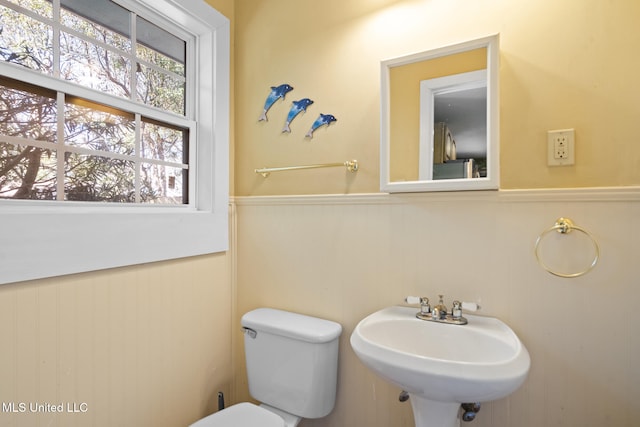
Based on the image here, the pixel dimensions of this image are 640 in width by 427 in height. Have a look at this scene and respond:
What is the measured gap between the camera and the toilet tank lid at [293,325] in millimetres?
1307

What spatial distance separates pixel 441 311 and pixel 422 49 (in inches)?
38.8

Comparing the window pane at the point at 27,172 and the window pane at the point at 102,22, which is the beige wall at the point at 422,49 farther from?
the window pane at the point at 27,172

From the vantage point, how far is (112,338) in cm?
117

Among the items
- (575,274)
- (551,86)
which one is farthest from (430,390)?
(551,86)

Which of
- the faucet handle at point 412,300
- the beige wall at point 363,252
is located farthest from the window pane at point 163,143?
the faucet handle at point 412,300

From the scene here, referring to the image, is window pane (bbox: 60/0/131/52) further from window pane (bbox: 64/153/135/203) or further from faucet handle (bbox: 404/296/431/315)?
faucet handle (bbox: 404/296/431/315)

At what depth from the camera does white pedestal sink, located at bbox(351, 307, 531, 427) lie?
0.80 metres

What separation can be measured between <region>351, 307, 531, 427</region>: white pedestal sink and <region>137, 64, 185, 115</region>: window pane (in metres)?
1.28

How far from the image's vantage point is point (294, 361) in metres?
1.34

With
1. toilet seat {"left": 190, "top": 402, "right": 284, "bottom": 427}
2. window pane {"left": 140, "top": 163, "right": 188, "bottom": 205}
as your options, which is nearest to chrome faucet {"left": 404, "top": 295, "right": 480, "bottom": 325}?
toilet seat {"left": 190, "top": 402, "right": 284, "bottom": 427}

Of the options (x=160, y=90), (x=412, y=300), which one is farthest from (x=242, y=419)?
(x=160, y=90)

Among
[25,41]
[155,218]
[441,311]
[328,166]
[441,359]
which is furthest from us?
[328,166]

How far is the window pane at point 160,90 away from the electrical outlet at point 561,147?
1537 mm

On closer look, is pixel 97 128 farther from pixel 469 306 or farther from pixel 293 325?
pixel 469 306
